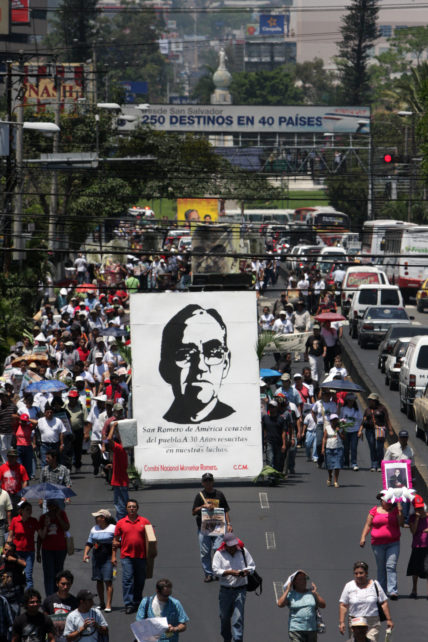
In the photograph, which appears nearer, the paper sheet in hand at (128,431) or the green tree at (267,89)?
the paper sheet in hand at (128,431)

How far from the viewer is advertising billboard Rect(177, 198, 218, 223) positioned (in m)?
79.6

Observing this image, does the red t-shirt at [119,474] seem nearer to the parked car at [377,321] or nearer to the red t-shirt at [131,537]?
the red t-shirt at [131,537]

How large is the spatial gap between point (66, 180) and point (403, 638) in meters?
45.3

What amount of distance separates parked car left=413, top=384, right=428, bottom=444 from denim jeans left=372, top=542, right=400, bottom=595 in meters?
9.61

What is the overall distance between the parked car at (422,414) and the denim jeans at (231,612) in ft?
39.8

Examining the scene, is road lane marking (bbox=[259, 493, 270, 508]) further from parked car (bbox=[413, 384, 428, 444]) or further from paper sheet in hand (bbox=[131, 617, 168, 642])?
paper sheet in hand (bbox=[131, 617, 168, 642])

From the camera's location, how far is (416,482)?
70.4 ft

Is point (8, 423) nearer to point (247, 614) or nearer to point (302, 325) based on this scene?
point (247, 614)

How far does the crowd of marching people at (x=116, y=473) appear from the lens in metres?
13.5

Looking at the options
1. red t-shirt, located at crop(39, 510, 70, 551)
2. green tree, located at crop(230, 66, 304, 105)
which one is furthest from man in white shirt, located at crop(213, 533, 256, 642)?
green tree, located at crop(230, 66, 304, 105)

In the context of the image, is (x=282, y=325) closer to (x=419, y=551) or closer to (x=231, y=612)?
(x=419, y=551)

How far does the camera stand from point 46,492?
53.1ft

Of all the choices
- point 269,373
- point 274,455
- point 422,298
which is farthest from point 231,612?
point 422,298

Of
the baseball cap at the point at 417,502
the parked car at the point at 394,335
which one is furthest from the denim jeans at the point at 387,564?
the parked car at the point at 394,335
